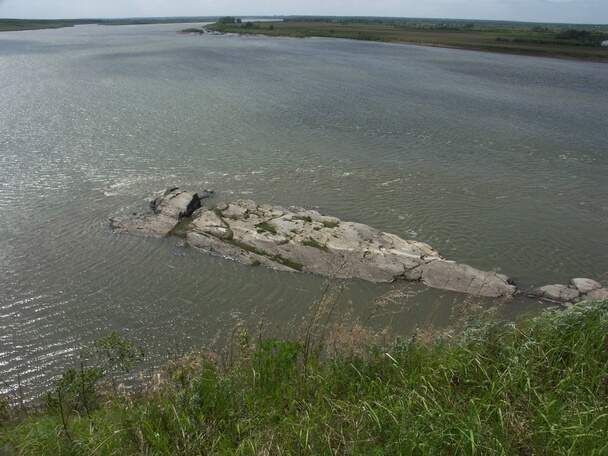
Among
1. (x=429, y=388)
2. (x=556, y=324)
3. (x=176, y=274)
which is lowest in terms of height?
(x=176, y=274)

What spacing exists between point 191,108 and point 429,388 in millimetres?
31171

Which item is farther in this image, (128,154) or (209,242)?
(128,154)

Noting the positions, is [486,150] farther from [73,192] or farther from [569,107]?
[73,192]

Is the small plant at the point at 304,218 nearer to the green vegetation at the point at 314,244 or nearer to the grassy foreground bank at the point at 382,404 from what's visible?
the green vegetation at the point at 314,244

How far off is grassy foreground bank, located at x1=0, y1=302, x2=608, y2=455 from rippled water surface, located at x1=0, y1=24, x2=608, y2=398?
147 centimetres

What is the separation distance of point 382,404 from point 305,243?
1008 centimetres

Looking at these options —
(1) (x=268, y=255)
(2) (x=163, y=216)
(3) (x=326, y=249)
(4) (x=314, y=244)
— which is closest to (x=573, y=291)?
(3) (x=326, y=249)

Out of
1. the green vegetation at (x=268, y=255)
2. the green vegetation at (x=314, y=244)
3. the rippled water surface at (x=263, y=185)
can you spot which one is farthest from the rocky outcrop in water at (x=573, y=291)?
the green vegetation at (x=268, y=255)

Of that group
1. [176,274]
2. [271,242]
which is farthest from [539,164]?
[176,274]

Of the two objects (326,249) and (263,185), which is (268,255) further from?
(263,185)

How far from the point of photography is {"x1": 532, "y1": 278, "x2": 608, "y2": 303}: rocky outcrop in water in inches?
496

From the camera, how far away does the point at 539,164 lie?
23609mm

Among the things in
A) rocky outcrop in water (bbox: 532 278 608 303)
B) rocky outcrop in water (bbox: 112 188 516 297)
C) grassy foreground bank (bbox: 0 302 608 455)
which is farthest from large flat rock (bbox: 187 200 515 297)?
grassy foreground bank (bbox: 0 302 608 455)

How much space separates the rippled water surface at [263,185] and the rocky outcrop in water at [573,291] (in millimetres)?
602
